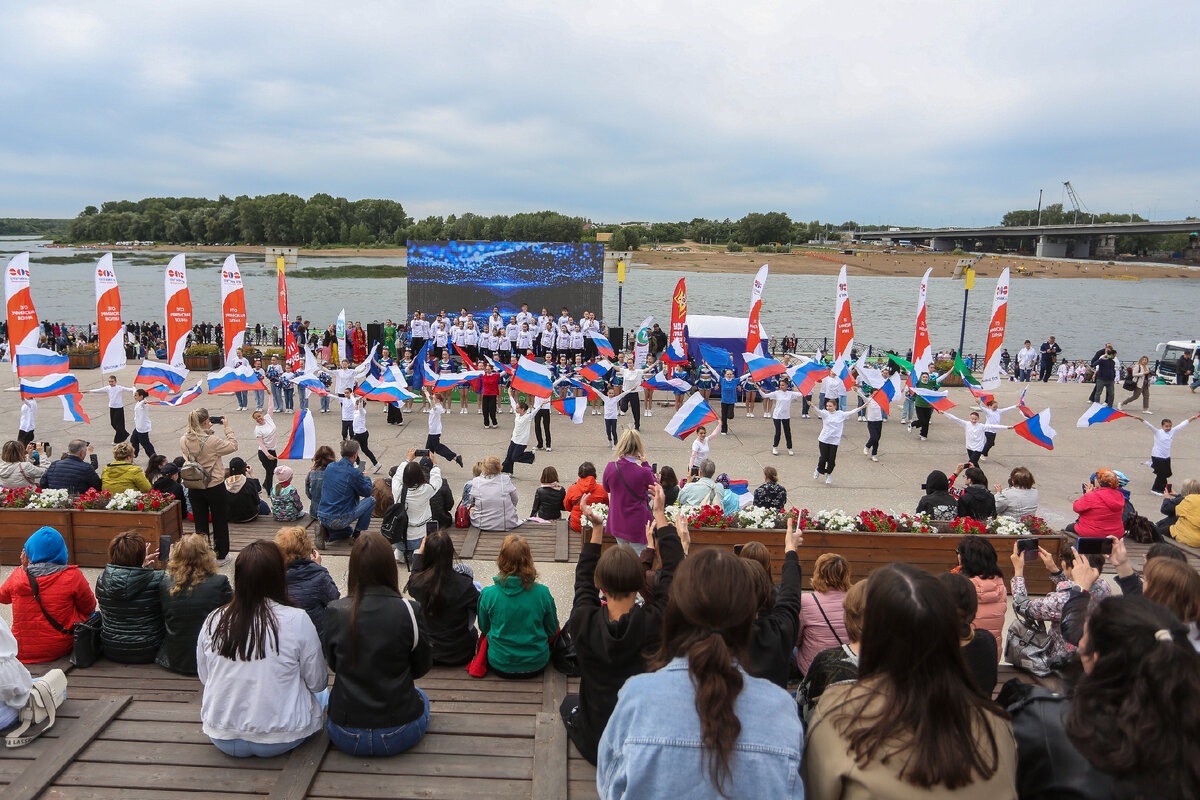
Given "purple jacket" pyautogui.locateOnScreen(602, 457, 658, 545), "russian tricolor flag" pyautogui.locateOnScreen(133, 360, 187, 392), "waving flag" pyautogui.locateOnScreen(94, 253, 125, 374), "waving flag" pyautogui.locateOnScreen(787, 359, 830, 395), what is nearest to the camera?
"purple jacket" pyautogui.locateOnScreen(602, 457, 658, 545)

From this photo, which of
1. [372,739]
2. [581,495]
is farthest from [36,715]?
[581,495]

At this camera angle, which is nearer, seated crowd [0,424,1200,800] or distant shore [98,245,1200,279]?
seated crowd [0,424,1200,800]

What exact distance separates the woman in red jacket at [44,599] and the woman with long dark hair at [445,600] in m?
2.31

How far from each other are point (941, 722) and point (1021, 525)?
7.65 m

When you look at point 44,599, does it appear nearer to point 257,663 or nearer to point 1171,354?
point 257,663

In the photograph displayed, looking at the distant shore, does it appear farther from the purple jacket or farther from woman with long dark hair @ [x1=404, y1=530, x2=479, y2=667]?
woman with long dark hair @ [x1=404, y1=530, x2=479, y2=667]

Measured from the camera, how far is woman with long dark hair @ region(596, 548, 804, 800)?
220 centimetres

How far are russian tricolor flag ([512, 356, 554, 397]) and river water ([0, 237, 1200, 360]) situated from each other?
1668 cm

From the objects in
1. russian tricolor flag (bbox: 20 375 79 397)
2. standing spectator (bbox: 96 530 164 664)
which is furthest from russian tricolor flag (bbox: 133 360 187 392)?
standing spectator (bbox: 96 530 164 664)

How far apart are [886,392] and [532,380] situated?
707 cm

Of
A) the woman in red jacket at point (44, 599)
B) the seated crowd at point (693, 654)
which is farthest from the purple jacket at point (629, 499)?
the woman in red jacket at point (44, 599)

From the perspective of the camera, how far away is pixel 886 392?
15.5 meters

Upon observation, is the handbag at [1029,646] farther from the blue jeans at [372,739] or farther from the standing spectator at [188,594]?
the standing spectator at [188,594]

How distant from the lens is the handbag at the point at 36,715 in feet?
12.7
